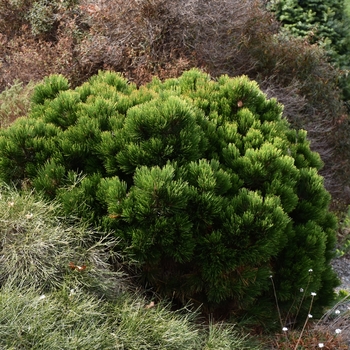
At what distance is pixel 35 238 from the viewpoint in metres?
3.13

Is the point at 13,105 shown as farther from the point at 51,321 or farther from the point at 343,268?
the point at 343,268

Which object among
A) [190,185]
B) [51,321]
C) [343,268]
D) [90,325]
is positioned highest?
[190,185]

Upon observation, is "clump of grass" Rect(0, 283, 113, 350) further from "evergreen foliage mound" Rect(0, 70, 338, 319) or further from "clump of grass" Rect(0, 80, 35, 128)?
"clump of grass" Rect(0, 80, 35, 128)

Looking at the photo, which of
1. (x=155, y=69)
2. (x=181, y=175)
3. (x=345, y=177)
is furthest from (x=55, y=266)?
(x=345, y=177)

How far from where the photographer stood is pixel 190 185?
10.8ft

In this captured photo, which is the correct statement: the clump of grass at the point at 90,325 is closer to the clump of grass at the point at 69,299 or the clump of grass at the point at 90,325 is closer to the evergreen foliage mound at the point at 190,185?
the clump of grass at the point at 69,299

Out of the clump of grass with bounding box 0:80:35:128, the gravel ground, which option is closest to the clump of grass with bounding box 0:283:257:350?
the clump of grass with bounding box 0:80:35:128

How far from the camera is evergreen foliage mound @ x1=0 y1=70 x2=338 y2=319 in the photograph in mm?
3232

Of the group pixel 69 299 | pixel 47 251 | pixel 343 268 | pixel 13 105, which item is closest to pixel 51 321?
pixel 69 299

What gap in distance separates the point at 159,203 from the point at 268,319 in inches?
47.1

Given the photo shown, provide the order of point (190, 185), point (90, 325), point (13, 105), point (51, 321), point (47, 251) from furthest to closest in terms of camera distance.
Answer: point (13, 105), point (190, 185), point (47, 251), point (90, 325), point (51, 321)

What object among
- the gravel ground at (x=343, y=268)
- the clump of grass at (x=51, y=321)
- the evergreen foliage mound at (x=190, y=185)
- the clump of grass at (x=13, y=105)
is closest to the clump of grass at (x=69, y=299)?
the clump of grass at (x=51, y=321)

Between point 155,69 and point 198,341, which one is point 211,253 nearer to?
point 198,341

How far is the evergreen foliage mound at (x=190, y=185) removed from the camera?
3232mm
